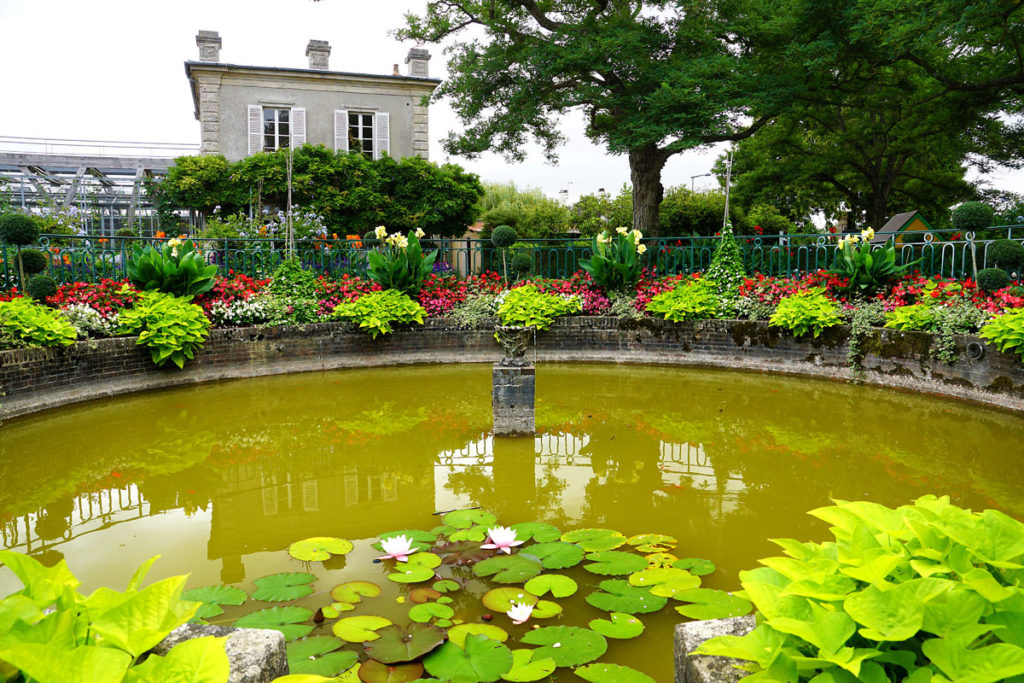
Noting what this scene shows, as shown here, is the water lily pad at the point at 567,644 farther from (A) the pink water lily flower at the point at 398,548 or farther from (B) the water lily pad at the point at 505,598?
(A) the pink water lily flower at the point at 398,548

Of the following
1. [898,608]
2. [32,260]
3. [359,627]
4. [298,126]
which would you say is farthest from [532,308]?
[298,126]

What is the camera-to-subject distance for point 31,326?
714 cm

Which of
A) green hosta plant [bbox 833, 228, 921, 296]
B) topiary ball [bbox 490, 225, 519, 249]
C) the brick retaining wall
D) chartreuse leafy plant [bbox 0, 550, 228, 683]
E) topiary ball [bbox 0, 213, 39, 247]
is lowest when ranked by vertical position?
the brick retaining wall

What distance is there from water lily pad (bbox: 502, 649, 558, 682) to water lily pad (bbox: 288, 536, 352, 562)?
139 centimetres

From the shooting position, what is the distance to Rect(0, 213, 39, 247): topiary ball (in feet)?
25.3

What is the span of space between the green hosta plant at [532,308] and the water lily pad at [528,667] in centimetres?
796

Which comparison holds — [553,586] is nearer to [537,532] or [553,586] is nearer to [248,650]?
[537,532]

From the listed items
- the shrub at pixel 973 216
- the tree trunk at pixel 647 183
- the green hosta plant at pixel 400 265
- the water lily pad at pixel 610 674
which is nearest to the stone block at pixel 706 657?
the water lily pad at pixel 610 674

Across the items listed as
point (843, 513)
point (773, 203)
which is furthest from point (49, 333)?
point (773, 203)

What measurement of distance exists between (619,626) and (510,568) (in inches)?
27.4

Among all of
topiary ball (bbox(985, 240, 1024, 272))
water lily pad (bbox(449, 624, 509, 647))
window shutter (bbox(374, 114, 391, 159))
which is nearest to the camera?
water lily pad (bbox(449, 624, 509, 647))

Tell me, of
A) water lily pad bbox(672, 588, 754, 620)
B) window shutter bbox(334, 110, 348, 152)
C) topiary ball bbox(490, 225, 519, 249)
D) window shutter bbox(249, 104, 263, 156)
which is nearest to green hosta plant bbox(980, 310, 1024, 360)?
water lily pad bbox(672, 588, 754, 620)

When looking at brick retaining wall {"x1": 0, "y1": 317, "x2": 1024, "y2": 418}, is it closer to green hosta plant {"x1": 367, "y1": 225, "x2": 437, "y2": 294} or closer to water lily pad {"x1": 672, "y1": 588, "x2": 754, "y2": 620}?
green hosta plant {"x1": 367, "y1": 225, "x2": 437, "y2": 294}

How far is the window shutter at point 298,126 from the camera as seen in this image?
2048 centimetres
